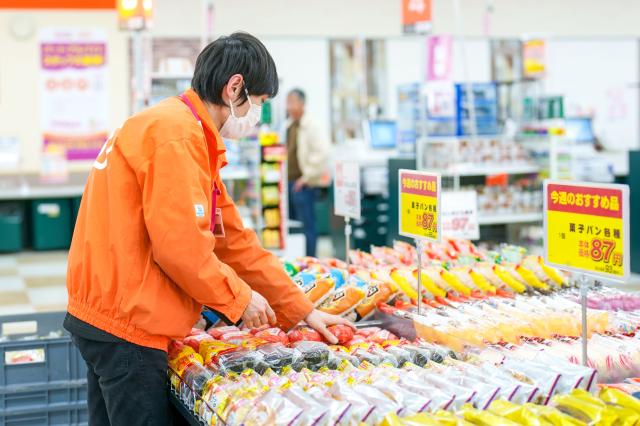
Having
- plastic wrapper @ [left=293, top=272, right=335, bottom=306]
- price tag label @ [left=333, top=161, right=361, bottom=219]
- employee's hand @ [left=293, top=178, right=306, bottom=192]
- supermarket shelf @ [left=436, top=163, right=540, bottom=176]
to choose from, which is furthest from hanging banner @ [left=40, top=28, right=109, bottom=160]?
plastic wrapper @ [left=293, top=272, right=335, bottom=306]

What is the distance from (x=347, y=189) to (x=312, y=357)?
1.52m

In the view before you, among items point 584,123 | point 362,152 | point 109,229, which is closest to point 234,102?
point 109,229

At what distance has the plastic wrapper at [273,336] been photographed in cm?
286

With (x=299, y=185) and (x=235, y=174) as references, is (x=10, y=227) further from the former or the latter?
A: (x=299, y=185)

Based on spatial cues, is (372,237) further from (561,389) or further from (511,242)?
(561,389)

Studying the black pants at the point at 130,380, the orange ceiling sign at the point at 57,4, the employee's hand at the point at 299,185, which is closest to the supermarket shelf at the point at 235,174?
the employee's hand at the point at 299,185

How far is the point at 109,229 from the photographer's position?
2445 millimetres

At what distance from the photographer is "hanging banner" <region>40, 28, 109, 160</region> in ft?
40.2

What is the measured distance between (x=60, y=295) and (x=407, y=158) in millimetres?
3653

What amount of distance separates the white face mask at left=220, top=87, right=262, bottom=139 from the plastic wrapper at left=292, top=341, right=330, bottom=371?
0.68 m

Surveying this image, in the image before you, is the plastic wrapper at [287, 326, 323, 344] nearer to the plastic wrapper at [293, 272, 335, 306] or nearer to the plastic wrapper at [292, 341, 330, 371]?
the plastic wrapper at [292, 341, 330, 371]

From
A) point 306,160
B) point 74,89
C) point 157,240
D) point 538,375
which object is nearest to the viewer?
point 538,375

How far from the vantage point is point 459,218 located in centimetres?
480

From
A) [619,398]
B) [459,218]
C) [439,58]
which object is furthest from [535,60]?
[619,398]
